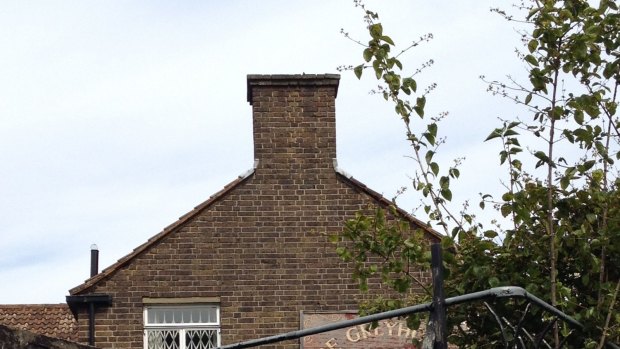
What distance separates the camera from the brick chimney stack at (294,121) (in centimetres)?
2262

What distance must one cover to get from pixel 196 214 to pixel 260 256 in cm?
128

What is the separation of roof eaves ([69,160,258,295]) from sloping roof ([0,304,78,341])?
13.8ft

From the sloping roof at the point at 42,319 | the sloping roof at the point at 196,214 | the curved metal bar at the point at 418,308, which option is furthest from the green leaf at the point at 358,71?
the sloping roof at the point at 42,319

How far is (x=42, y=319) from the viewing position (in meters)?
27.1

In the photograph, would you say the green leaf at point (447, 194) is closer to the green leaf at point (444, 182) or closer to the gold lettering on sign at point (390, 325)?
the green leaf at point (444, 182)

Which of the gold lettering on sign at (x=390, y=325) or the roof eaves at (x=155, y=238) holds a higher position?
the roof eaves at (x=155, y=238)

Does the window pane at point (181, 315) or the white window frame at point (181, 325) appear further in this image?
the window pane at point (181, 315)

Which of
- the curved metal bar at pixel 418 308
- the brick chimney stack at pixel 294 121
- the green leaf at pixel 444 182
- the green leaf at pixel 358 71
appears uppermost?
the brick chimney stack at pixel 294 121

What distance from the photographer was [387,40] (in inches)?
476

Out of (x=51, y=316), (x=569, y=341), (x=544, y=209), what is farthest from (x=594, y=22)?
(x=51, y=316)

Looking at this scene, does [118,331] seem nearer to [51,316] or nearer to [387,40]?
[51,316]

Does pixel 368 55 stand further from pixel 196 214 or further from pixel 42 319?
pixel 42 319

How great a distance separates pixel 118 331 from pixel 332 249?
12.5ft

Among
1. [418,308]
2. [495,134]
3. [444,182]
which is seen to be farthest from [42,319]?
[418,308]
